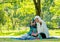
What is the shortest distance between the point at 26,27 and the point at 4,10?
799 millimetres

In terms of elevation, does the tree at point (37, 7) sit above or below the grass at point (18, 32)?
above

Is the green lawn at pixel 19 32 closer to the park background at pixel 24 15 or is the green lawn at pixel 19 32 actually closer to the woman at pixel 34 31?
the park background at pixel 24 15

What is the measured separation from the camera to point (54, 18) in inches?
250

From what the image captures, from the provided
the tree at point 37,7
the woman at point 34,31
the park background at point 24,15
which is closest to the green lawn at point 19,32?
the park background at point 24,15

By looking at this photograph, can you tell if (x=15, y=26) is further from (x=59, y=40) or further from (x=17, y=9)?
(x=59, y=40)

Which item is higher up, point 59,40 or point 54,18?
point 54,18

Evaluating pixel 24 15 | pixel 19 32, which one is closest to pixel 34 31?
pixel 19 32

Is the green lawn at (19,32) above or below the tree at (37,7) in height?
below

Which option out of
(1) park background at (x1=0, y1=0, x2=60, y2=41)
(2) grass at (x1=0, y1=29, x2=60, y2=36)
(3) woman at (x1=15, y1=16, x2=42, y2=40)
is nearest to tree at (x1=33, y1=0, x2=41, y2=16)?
(1) park background at (x1=0, y1=0, x2=60, y2=41)

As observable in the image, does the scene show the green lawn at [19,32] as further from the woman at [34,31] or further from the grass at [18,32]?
the woman at [34,31]

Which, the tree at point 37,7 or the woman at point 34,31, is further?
the tree at point 37,7

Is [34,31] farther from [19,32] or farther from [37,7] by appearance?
[37,7]

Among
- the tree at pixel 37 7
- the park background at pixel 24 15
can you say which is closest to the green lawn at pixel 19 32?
the park background at pixel 24 15

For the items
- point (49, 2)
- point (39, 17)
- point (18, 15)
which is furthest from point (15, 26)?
point (49, 2)
